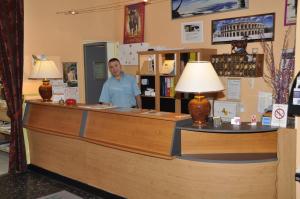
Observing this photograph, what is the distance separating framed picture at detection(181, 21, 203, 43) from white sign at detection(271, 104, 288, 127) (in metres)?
2.88

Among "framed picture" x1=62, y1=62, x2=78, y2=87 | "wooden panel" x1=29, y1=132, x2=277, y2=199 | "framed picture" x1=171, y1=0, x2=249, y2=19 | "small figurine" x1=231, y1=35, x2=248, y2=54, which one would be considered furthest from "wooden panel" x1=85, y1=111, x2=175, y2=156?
"framed picture" x1=171, y1=0, x2=249, y2=19

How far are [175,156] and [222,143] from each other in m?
0.45

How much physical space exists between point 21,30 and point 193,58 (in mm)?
2599

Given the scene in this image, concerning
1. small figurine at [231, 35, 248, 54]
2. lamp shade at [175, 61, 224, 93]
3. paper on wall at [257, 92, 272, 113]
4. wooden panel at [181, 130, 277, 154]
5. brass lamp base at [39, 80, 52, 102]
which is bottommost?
wooden panel at [181, 130, 277, 154]

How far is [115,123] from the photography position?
3510 millimetres

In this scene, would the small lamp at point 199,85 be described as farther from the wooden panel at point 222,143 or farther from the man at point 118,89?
the man at point 118,89

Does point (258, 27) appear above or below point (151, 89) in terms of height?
above

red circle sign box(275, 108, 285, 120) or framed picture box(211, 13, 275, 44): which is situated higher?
framed picture box(211, 13, 275, 44)

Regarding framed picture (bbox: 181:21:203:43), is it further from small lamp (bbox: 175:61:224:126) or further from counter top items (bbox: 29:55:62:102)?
small lamp (bbox: 175:61:224:126)

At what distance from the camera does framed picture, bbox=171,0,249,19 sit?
5.02m

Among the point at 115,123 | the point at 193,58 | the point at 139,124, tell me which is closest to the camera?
the point at 139,124

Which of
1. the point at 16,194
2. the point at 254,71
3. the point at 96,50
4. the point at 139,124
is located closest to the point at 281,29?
the point at 254,71

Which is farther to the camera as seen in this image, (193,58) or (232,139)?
(193,58)

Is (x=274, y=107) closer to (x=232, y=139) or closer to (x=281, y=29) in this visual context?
(x=232, y=139)
